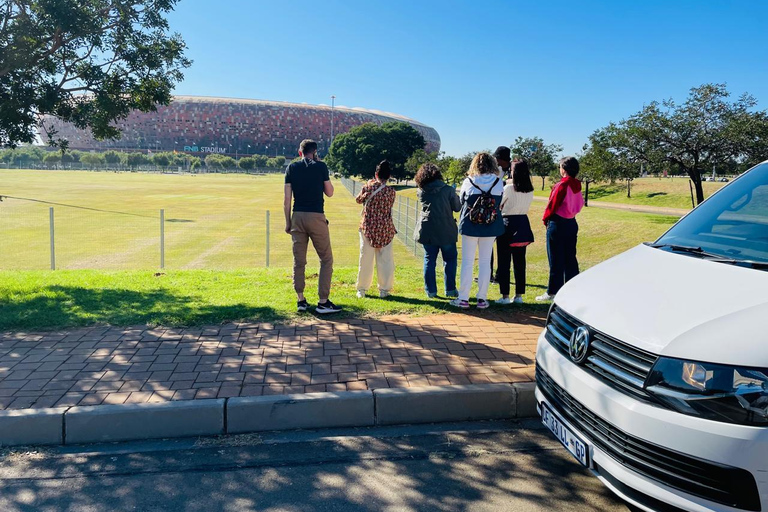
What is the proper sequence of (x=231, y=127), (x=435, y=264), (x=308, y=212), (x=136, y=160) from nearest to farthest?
(x=308, y=212)
(x=435, y=264)
(x=136, y=160)
(x=231, y=127)

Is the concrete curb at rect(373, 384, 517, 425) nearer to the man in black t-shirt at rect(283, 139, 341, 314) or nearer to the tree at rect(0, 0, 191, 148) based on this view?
the man in black t-shirt at rect(283, 139, 341, 314)

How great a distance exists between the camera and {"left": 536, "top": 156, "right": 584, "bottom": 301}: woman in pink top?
6207 mm

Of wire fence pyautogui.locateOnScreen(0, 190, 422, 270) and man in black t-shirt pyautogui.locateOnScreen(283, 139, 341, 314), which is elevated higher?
man in black t-shirt pyautogui.locateOnScreen(283, 139, 341, 314)

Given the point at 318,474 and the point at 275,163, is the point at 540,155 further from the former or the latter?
the point at 275,163

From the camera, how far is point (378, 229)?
659cm

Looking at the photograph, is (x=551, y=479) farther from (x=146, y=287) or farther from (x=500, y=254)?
(x=146, y=287)

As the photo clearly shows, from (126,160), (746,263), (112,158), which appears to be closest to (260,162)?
(126,160)

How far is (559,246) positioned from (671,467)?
4.55m

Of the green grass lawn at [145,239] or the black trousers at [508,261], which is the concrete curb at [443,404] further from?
the green grass lawn at [145,239]

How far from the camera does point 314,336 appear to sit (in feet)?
16.9

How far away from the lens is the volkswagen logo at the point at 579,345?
263 cm

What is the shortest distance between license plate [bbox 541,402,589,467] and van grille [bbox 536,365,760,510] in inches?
2.2

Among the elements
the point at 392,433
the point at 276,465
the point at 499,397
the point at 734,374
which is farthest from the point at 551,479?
the point at 276,465

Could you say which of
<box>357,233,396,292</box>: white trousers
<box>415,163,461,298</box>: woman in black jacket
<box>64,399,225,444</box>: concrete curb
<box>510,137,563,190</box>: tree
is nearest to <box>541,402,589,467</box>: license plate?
<box>64,399,225,444</box>: concrete curb
